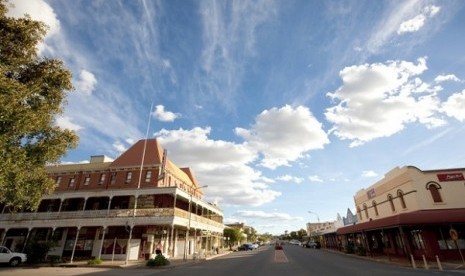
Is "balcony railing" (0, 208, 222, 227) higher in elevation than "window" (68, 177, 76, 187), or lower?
lower

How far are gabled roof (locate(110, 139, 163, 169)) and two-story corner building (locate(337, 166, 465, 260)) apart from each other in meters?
26.6

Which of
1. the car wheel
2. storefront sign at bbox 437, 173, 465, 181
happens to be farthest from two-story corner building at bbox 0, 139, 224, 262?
storefront sign at bbox 437, 173, 465, 181

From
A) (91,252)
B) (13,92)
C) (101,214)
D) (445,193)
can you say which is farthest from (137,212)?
(445,193)

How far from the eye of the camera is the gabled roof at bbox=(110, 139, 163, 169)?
127ft

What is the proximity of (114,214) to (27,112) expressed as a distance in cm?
1976

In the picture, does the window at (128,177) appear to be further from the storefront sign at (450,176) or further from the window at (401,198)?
the storefront sign at (450,176)

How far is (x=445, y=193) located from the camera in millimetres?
26703

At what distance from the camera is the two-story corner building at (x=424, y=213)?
2383 cm

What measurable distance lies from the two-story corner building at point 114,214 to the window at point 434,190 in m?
23.9

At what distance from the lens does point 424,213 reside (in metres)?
24.2

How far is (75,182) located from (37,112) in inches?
1066

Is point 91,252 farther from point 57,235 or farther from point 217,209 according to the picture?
point 217,209

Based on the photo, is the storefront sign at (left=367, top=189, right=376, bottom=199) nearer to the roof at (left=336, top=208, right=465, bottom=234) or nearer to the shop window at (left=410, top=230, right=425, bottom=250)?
the shop window at (left=410, top=230, right=425, bottom=250)

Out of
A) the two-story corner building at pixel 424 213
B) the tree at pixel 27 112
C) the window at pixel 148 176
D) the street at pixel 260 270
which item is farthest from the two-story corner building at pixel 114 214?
the two-story corner building at pixel 424 213
